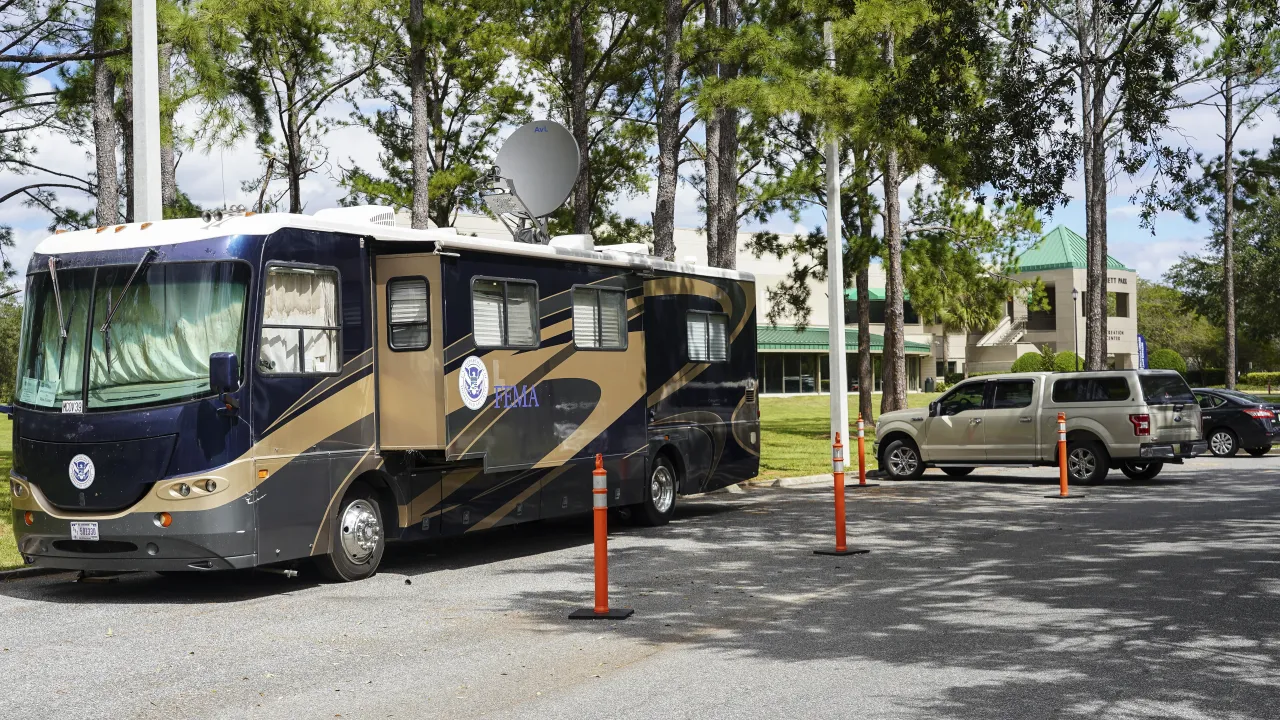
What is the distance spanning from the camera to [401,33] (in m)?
29.6

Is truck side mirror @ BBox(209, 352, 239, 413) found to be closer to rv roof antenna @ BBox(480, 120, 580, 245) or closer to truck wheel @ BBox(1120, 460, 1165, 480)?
rv roof antenna @ BBox(480, 120, 580, 245)

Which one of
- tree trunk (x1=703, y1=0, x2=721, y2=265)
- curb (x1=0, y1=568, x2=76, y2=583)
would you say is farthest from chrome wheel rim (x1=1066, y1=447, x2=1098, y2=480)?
curb (x1=0, y1=568, x2=76, y2=583)

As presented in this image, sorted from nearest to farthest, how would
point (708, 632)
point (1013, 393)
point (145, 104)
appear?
point (708, 632), point (145, 104), point (1013, 393)

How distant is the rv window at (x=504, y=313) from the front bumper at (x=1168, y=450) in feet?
37.5

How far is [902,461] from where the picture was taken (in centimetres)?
2291

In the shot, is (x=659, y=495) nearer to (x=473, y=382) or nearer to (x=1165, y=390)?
(x=473, y=382)

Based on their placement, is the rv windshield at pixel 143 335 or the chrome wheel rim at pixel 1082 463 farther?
the chrome wheel rim at pixel 1082 463

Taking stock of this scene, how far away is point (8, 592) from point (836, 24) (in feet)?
50.6

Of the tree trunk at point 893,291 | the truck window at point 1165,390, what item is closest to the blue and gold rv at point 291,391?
the truck window at point 1165,390

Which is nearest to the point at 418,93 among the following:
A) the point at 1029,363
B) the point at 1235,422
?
the point at 1235,422

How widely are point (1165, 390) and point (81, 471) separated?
1635 cm

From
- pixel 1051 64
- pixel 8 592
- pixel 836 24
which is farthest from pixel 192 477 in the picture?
pixel 836 24

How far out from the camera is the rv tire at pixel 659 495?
1559 cm

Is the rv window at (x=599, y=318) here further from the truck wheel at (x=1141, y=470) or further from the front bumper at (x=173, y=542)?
the truck wheel at (x=1141, y=470)
